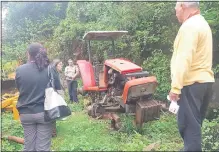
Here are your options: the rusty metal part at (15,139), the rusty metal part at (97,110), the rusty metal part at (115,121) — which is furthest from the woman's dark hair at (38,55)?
the rusty metal part at (97,110)

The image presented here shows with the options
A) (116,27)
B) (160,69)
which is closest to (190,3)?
(160,69)

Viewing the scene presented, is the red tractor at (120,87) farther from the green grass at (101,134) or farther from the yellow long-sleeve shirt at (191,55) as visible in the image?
the yellow long-sleeve shirt at (191,55)

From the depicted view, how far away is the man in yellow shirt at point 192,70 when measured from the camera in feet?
11.4

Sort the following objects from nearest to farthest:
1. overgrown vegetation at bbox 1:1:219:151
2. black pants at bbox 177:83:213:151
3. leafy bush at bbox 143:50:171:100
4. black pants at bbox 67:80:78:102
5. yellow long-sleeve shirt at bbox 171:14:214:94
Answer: yellow long-sleeve shirt at bbox 171:14:214:94
black pants at bbox 177:83:213:151
overgrown vegetation at bbox 1:1:219:151
leafy bush at bbox 143:50:171:100
black pants at bbox 67:80:78:102

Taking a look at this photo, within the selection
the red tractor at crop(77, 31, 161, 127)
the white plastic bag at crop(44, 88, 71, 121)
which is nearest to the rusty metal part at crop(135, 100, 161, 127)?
the red tractor at crop(77, 31, 161, 127)

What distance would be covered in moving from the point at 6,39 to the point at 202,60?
19.3 metres

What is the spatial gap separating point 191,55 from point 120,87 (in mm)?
3861

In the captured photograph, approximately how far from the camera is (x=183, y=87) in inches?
142

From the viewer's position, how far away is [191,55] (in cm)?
347

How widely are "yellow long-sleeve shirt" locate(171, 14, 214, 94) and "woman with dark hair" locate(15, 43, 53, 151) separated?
1677mm

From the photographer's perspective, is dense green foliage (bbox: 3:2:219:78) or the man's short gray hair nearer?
the man's short gray hair

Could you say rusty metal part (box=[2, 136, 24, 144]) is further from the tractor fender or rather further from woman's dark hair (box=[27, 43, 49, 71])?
the tractor fender

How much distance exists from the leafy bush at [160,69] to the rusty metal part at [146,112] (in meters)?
3.35

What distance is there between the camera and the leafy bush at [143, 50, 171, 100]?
964cm
